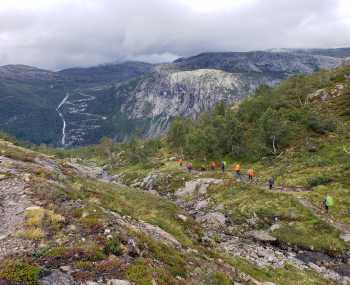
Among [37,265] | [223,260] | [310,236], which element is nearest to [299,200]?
[310,236]

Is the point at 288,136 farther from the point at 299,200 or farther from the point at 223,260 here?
the point at 223,260

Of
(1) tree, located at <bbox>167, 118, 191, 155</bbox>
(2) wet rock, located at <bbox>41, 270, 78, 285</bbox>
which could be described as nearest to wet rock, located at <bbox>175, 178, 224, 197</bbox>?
(1) tree, located at <bbox>167, 118, 191, 155</bbox>

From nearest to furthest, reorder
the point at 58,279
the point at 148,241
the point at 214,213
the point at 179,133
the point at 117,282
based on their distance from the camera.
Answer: the point at 58,279 < the point at 117,282 < the point at 148,241 < the point at 214,213 < the point at 179,133

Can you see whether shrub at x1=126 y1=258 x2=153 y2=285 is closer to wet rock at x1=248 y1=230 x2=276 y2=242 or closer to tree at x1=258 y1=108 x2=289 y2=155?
wet rock at x1=248 y1=230 x2=276 y2=242

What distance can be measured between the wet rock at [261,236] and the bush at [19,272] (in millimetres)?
29517

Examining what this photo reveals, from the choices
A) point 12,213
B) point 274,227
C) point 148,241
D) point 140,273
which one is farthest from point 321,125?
point 12,213

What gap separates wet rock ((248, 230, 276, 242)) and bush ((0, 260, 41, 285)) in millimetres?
29517

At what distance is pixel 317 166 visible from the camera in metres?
58.6

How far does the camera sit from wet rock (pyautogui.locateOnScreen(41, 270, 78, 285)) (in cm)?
1364

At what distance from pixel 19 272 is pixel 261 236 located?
30.7 m

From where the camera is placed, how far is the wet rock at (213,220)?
141 ft

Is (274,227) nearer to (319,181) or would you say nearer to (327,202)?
(327,202)

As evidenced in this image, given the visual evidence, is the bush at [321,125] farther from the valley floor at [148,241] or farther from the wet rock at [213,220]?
the wet rock at [213,220]

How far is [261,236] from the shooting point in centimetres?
3834
